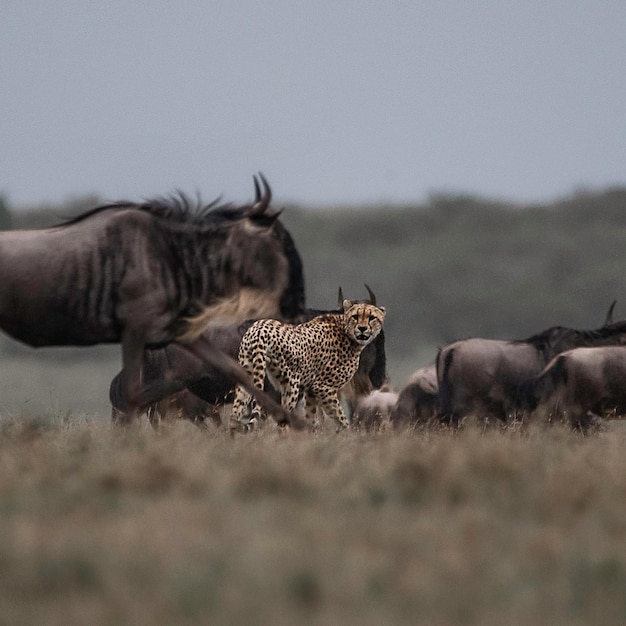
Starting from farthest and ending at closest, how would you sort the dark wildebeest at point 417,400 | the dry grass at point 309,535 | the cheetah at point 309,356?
the dark wildebeest at point 417,400
the cheetah at point 309,356
the dry grass at point 309,535

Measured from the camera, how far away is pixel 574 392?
481 inches

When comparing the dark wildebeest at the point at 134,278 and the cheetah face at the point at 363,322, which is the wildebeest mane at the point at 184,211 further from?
the cheetah face at the point at 363,322

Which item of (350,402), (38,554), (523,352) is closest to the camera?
(38,554)

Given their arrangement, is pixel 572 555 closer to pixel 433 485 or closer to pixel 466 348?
pixel 433 485

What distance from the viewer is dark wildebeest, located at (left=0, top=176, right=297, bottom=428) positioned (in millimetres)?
8164

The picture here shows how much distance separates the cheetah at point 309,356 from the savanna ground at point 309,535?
4.23 m

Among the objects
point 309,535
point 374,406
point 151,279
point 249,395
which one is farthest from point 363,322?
point 309,535

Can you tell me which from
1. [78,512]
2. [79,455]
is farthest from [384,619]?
[79,455]

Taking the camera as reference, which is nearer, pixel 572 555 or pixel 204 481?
pixel 572 555

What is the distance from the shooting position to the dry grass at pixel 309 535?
170 inches

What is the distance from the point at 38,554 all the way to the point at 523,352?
9.82 meters

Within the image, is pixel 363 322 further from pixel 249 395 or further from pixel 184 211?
pixel 184 211

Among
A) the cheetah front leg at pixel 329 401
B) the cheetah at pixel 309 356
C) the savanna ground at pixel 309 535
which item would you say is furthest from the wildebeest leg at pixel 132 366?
the cheetah front leg at pixel 329 401

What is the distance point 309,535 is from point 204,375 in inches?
300
